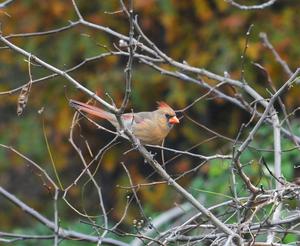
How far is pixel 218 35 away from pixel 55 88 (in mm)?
1430

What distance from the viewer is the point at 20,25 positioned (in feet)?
23.9

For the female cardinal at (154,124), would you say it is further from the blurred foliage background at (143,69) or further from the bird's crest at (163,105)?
the blurred foliage background at (143,69)

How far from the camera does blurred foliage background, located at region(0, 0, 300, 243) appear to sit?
22.7 ft

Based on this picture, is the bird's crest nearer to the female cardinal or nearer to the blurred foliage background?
the female cardinal

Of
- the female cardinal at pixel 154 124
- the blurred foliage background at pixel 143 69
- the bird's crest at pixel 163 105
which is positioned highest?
the bird's crest at pixel 163 105

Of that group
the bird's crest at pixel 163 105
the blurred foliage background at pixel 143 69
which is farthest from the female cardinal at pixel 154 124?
the blurred foliage background at pixel 143 69

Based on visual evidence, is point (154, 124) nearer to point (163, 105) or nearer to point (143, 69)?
point (163, 105)

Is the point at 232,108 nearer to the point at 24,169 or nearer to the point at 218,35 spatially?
the point at 218,35

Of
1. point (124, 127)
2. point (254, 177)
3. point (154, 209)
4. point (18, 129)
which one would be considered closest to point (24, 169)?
point (18, 129)

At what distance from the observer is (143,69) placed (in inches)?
284

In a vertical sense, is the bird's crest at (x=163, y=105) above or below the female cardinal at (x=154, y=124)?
above

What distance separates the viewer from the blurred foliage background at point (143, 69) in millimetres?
6906

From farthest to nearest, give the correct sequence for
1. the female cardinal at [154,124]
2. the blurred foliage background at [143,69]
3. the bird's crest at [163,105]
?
the blurred foliage background at [143,69] → the bird's crest at [163,105] → the female cardinal at [154,124]

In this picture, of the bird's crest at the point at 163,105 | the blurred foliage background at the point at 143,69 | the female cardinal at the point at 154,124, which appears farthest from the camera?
the blurred foliage background at the point at 143,69
